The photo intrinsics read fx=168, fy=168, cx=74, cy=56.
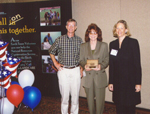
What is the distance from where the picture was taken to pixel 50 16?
13.8 feet

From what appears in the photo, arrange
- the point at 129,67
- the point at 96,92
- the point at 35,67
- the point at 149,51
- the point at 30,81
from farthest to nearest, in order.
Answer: the point at 35,67, the point at 30,81, the point at 149,51, the point at 96,92, the point at 129,67

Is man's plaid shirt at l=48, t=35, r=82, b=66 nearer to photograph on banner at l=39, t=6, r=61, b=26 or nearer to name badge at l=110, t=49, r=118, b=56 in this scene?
name badge at l=110, t=49, r=118, b=56

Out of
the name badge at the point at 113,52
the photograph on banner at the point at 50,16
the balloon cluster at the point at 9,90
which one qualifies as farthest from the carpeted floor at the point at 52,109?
the photograph on banner at the point at 50,16

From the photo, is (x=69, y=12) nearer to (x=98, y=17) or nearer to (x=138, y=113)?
(x=98, y=17)

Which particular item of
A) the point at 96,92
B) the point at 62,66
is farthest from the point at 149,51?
the point at 62,66

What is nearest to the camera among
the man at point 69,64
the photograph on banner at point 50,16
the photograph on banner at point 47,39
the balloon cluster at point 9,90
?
the man at point 69,64

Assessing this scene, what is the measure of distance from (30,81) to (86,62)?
5.18 ft

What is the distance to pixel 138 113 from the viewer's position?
333 centimetres

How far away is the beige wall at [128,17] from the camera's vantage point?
3.31 metres

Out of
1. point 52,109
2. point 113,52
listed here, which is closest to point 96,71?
point 113,52

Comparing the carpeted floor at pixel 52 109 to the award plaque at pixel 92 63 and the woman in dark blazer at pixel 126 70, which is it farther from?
the award plaque at pixel 92 63

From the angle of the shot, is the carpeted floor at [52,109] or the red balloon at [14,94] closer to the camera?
the red balloon at [14,94]

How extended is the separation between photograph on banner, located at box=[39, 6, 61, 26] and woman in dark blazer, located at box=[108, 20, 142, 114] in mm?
2096

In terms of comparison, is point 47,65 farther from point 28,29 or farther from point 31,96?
point 31,96
